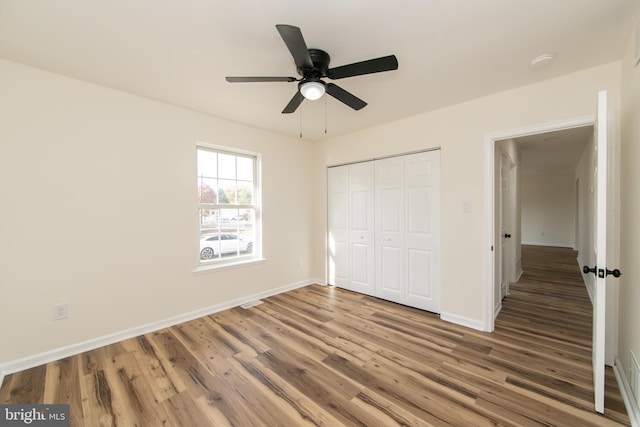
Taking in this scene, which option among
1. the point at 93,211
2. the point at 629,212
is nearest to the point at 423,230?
the point at 629,212

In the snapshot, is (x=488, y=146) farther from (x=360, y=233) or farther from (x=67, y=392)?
(x=67, y=392)

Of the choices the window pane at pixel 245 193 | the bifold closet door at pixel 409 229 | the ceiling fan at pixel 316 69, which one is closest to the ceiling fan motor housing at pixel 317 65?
the ceiling fan at pixel 316 69

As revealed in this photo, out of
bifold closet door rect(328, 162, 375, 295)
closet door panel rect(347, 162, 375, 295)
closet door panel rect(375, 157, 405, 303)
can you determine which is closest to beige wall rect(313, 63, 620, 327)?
closet door panel rect(375, 157, 405, 303)

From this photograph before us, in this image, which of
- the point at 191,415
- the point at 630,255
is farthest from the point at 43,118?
the point at 630,255

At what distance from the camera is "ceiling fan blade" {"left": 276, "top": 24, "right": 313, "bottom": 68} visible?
Result: 132 centimetres

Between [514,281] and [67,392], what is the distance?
19.7 ft

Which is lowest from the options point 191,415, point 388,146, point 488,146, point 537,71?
point 191,415

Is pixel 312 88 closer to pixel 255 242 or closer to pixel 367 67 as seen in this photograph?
pixel 367 67

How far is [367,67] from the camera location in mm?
1673

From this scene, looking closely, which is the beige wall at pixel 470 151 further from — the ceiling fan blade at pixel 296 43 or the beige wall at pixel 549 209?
the beige wall at pixel 549 209

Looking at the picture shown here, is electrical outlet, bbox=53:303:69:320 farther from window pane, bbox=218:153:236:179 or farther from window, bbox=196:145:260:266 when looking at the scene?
window pane, bbox=218:153:236:179

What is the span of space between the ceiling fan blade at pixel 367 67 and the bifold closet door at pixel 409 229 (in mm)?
1824

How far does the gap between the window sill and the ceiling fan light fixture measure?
2.46 meters

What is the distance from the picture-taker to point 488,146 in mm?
2688
